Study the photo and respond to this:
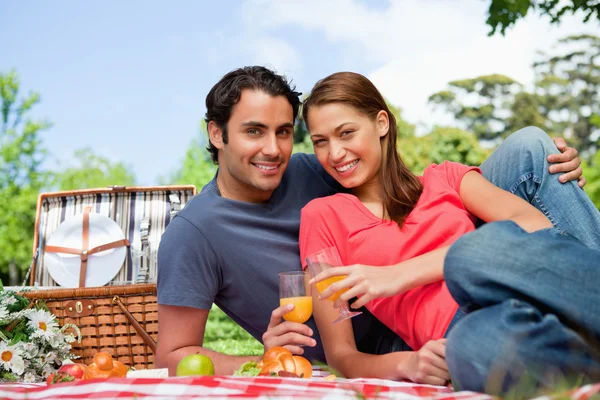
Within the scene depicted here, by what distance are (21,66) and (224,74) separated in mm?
22797

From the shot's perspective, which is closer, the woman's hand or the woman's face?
the woman's hand

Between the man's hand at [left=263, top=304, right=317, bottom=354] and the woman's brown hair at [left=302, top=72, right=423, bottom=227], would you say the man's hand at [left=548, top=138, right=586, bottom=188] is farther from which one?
the man's hand at [left=263, top=304, right=317, bottom=354]

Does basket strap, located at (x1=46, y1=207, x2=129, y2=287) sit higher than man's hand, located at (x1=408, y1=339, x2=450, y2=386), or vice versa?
basket strap, located at (x1=46, y1=207, x2=129, y2=287)

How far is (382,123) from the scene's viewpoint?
3246 millimetres

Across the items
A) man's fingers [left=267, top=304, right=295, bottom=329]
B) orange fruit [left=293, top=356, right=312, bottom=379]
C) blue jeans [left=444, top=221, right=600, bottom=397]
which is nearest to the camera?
blue jeans [left=444, top=221, right=600, bottom=397]

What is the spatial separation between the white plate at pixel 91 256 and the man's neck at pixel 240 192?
95.0 inches

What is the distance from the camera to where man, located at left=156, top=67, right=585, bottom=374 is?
3.14 m

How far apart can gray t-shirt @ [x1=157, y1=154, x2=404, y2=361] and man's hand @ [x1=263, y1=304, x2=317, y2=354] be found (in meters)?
0.49

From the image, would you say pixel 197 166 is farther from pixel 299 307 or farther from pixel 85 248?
pixel 299 307

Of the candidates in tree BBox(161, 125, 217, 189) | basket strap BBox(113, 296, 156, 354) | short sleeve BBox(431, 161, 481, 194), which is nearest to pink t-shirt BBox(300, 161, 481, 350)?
short sleeve BBox(431, 161, 481, 194)

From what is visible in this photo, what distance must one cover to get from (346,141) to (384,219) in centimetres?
41

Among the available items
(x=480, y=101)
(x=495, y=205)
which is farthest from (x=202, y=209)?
(x=480, y=101)

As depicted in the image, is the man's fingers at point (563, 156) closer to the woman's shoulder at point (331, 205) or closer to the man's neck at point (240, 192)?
the woman's shoulder at point (331, 205)

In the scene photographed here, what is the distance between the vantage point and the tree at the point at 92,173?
26906 mm
